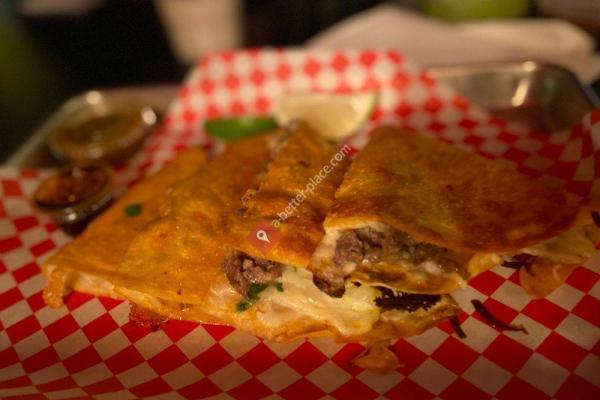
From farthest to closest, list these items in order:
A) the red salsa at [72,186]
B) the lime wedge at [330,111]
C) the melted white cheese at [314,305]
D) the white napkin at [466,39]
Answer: the white napkin at [466,39] → the lime wedge at [330,111] → the red salsa at [72,186] → the melted white cheese at [314,305]

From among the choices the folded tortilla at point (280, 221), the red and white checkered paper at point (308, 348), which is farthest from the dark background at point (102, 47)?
the folded tortilla at point (280, 221)

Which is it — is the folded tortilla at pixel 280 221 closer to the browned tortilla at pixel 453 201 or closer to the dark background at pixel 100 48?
the browned tortilla at pixel 453 201

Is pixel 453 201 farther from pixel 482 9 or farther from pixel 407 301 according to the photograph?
pixel 482 9

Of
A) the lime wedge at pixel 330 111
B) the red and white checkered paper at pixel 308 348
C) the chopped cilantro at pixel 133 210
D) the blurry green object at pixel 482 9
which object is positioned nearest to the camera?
the red and white checkered paper at pixel 308 348

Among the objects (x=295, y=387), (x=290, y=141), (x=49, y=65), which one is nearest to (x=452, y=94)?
(x=290, y=141)

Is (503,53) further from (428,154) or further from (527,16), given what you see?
(428,154)

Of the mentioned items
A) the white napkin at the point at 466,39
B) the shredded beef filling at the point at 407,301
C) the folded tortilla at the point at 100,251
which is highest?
the white napkin at the point at 466,39

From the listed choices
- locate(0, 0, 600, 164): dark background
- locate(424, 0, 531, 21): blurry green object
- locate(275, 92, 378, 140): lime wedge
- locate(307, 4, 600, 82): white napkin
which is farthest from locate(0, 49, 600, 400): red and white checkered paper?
locate(0, 0, 600, 164): dark background
